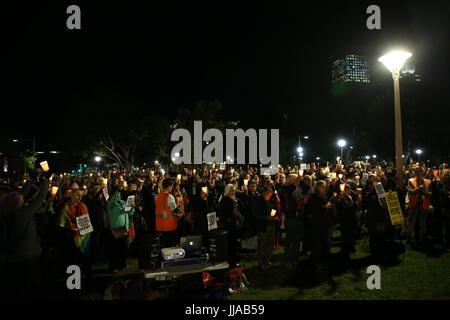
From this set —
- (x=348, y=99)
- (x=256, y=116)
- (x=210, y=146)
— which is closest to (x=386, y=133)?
(x=348, y=99)

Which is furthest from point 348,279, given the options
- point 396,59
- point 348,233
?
point 396,59

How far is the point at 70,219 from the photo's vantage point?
6.12 metres

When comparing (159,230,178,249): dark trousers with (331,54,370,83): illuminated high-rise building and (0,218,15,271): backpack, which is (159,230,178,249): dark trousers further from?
(331,54,370,83): illuminated high-rise building

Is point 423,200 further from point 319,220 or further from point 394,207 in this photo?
point 319,220

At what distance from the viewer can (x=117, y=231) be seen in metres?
6.61

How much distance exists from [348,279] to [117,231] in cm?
493

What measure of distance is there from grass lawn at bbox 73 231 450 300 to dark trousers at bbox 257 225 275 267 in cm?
22

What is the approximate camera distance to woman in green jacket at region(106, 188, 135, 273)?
6613 mm

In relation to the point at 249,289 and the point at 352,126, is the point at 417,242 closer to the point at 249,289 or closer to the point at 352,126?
the point at 249,289

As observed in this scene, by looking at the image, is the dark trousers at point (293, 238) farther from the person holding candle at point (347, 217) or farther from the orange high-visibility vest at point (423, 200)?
the orange high-visibility vest at point (423, 200)

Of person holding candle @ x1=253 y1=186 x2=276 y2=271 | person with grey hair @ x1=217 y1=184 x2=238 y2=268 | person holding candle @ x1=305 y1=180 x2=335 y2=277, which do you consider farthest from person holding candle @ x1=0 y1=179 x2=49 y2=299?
person holding candle @ x1=305 y1=180 x2=335 y2=277

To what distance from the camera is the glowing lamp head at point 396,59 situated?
8.30 meters
